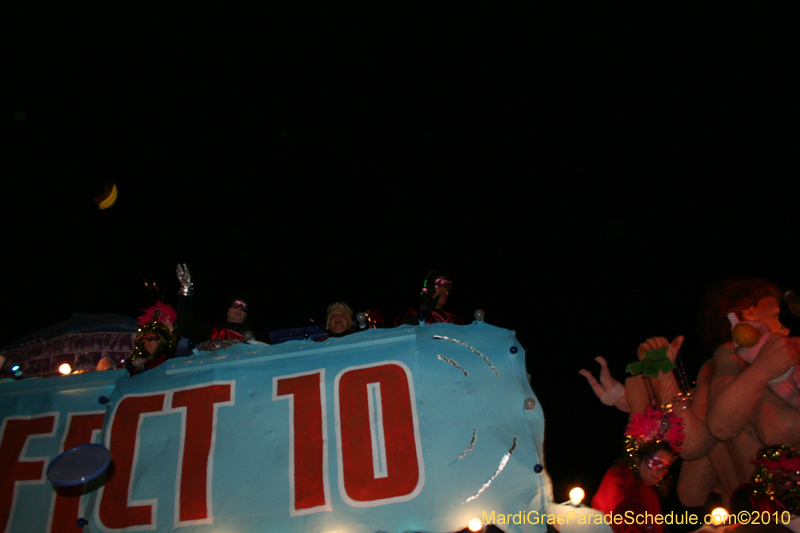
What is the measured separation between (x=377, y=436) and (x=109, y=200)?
6228mm

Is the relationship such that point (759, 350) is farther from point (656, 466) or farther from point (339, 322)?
point (339, 322)

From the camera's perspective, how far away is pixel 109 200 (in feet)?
24.2

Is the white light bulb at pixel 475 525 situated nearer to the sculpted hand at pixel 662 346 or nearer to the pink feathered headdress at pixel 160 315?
the sculpted hand at pixel 662 346

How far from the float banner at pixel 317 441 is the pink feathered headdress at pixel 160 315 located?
0.86m

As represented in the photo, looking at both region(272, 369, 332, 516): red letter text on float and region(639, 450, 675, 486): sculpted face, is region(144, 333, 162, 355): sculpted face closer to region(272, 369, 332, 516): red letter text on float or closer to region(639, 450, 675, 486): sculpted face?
region(272, 369, 332, 516): red letter text on float

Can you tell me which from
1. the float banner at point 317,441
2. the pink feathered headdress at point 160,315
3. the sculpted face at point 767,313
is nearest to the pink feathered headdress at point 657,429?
the float banner at point 317,441

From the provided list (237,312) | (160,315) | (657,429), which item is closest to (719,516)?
(657,429)

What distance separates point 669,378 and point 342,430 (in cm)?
229

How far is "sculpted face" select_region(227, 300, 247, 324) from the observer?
4980mm

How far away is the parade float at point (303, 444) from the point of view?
3.10m

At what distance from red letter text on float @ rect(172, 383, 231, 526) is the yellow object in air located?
15.5 feet

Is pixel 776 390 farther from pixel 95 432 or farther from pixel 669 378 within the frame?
pixel 95 432

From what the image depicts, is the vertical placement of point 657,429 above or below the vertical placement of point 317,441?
below

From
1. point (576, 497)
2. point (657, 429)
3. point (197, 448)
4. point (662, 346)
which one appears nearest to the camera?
point (576, 497)
